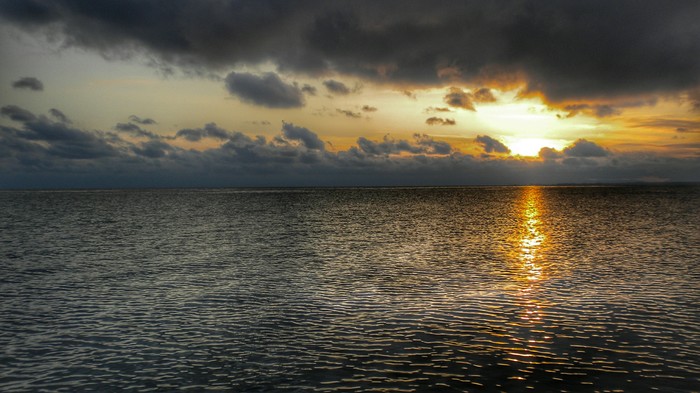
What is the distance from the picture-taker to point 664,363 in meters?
20.2

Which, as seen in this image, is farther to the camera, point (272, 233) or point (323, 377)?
point (272, 233)

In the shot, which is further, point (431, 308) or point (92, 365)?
point (431, 308)

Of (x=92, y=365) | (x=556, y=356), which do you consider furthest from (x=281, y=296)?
(x=556, y=356)

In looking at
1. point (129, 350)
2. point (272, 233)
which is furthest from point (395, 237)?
point (129, 350)

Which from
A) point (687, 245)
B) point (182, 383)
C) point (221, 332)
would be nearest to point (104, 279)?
point (221, 332)

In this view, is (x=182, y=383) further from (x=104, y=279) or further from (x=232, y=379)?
(x=104, y=279)

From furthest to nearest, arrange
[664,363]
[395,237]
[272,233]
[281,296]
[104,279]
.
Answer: [272,233], [395,237], [104,279], [281,296], [664,363]

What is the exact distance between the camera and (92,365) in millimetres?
20938

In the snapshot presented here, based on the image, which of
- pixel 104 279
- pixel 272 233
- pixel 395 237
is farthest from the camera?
pixel 272 233

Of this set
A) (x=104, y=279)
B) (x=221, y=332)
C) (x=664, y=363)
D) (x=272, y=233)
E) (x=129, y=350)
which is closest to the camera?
(x=664, y=363)

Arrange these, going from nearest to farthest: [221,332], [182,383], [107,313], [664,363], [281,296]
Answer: [182,383]
[664,363]
[221,332]
[107,313]
[281,296]

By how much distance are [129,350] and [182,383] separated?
5366 mm

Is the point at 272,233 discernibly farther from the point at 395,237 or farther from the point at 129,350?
the point at 129,350

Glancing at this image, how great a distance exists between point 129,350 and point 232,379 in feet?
21.7
